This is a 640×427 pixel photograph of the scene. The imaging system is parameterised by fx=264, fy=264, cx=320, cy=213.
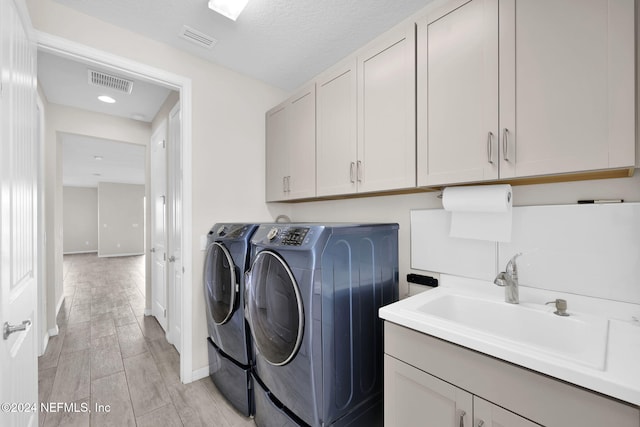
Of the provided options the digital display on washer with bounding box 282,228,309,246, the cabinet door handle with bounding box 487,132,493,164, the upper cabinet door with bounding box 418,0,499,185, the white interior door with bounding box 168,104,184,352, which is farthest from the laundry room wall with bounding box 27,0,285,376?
the cabinet door handle with bounding box 487,132,493,164

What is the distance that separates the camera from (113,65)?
5.86ft

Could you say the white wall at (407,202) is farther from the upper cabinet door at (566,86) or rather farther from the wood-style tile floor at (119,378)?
the wood-style tile floor at (119,378)

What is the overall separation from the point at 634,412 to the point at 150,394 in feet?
8.23

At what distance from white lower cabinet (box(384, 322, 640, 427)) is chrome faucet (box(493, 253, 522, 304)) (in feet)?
1.54

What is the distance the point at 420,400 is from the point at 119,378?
7.73 ft

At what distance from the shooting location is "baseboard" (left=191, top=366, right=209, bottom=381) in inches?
82.2

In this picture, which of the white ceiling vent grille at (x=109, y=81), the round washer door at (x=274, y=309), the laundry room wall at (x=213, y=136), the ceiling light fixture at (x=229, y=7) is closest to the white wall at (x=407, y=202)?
the laundry room wall at (x=213, y=136)

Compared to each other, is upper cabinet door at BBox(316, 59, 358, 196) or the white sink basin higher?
upper cabinet door at BBox(316, 59, 358, 196)

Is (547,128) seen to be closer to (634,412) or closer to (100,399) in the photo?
(634,412)

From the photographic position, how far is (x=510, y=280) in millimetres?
1205

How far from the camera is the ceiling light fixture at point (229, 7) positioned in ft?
4.99

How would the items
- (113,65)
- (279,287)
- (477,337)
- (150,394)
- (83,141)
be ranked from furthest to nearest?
(83,141) < (150,394) < (113,65) < (279,287) < (477,337)

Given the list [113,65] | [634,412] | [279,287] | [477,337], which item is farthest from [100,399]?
[634,412]

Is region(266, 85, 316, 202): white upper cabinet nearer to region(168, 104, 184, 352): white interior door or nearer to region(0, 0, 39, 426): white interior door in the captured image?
region(168, 104, 184, 352): white interior door
